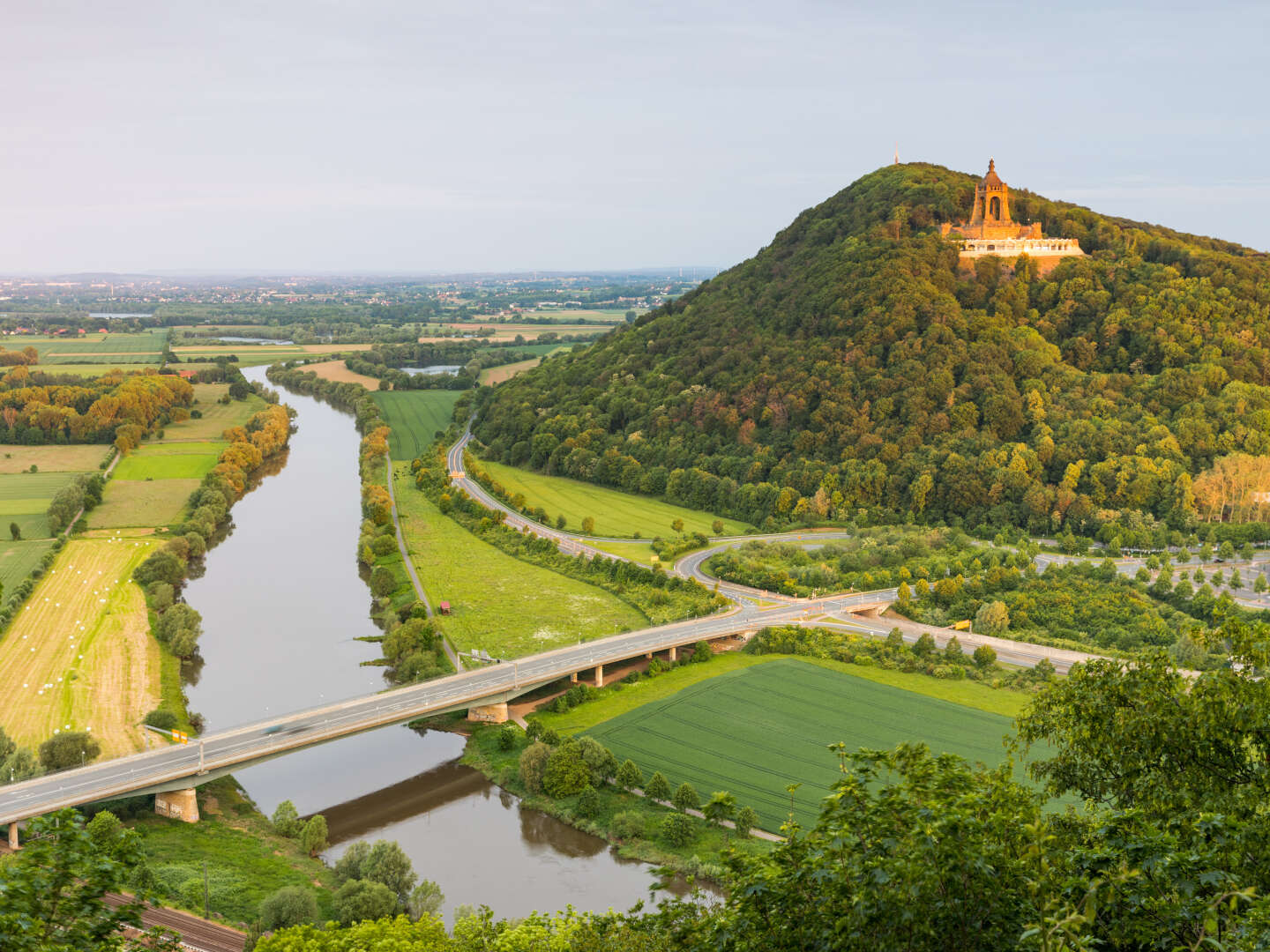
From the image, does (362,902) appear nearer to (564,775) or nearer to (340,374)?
A: (564,775)

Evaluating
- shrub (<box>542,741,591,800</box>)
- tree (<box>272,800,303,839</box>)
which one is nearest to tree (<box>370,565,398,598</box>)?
shrub (<box>542,741,591,800</box>)

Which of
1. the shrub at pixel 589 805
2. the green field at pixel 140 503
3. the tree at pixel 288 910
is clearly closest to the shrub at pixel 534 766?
the shrub at pixel 589 805

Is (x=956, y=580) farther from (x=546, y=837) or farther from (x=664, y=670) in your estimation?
(x=546, y=837)

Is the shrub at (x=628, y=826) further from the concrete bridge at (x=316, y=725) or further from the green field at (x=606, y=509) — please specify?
the green field at (x=606, y=509)

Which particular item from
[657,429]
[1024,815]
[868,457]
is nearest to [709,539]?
[868,457]

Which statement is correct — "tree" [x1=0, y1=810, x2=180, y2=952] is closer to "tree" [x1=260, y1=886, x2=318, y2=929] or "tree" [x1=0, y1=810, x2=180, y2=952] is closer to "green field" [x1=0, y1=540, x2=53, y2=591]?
"tree" [x1=260, y1=886, x2=318, y2=929]

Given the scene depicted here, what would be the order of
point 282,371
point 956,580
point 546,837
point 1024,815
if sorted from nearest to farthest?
point 1024,815 < point 546,837 < point 956,580 < point 282,371

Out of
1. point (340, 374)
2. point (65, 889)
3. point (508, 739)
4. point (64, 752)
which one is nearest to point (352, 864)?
point (508, 739)
